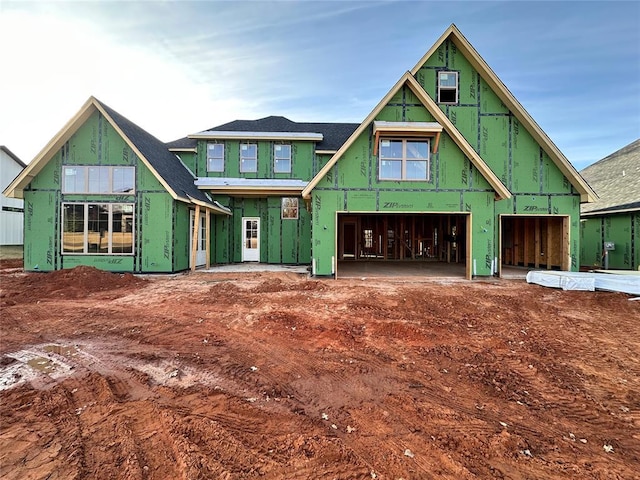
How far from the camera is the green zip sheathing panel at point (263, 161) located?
17.1 m

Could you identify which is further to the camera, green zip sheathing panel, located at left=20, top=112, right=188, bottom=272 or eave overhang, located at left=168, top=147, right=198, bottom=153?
eave overhang, located at left=168, top=147, right=198, bottom=153

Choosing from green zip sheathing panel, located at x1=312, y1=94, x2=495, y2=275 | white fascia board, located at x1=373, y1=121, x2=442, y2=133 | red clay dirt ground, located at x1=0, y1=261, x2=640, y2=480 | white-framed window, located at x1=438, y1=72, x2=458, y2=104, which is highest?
white-framed window, located at x1=438, y1=72, x2=458, y2=104

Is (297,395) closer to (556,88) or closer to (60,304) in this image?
(60,304)

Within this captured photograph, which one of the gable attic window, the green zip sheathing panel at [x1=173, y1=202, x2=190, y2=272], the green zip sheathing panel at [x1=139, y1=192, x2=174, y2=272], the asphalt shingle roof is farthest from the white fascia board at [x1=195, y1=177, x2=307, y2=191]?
the gable attic window

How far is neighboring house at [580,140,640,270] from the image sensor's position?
45.2 feet

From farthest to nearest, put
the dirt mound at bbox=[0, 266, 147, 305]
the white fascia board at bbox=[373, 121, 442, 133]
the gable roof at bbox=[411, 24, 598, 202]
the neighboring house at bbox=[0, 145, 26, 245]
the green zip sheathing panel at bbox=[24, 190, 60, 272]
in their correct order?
the neighboring house at bbox=[0, 145, 26, 245] < the green zip sheathing panel at bbox=[24, 190, 60, 272] < the gable roof at bbox=[411, 24, 598, 202] < the white fascia board at bbox=[373, 121, 442, 133] < the dirt mound at bbox=[0, 266, 147, 305]

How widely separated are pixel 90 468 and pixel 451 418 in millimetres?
3042

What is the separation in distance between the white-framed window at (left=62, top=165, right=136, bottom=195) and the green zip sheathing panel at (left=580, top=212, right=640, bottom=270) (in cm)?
2151

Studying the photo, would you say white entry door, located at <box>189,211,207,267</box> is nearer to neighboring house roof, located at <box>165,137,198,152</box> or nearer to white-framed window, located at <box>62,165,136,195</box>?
white-framed window, located at <box>62,165,136,195</box>

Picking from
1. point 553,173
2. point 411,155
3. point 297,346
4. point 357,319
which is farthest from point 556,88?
point 297,346

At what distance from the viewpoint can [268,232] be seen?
17.1 m

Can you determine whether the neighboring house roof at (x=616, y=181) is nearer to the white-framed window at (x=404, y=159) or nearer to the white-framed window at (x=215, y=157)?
the white-framed window at (x=404, y=159)

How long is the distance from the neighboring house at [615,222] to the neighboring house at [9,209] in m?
35.8

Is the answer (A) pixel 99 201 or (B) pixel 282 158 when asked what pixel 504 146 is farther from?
(A) pixel 99 201
